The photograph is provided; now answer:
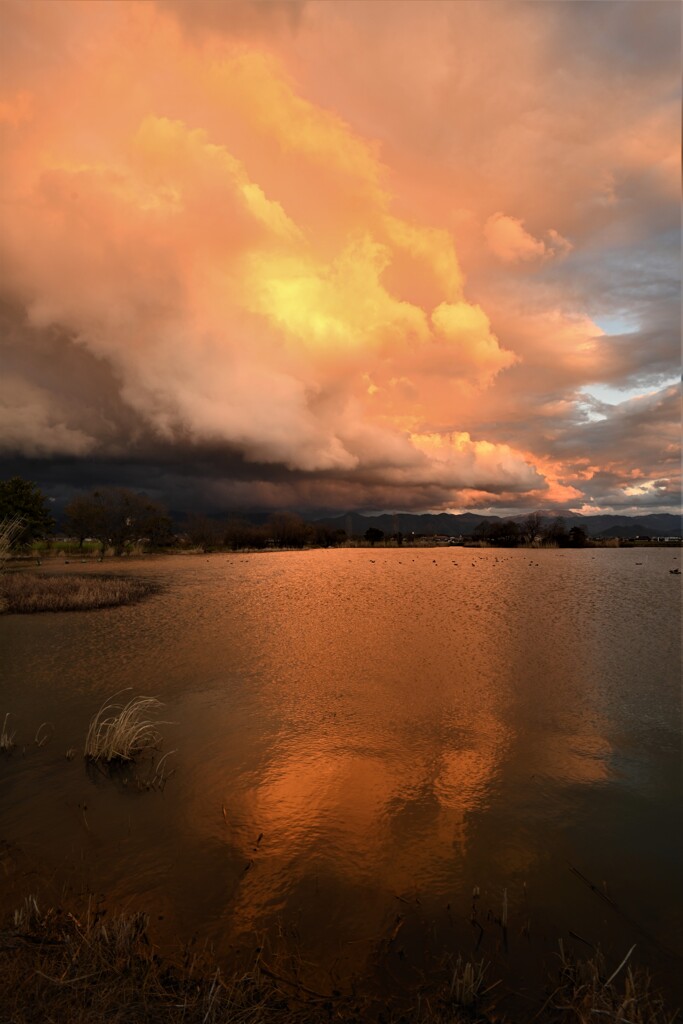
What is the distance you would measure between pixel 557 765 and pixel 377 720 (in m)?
4.86

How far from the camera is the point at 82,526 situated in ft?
362

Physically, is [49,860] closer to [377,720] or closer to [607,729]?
[377,720]

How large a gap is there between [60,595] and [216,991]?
126 feet

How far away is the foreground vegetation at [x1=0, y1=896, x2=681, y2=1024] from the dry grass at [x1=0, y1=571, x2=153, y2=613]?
33.6 m

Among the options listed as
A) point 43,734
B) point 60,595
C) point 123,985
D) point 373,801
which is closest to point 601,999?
point 123,985

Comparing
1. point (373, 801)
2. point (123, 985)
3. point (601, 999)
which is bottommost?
point (373, 801)

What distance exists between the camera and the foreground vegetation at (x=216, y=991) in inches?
174

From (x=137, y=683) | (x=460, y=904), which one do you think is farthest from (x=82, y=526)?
(x=460, y=904)

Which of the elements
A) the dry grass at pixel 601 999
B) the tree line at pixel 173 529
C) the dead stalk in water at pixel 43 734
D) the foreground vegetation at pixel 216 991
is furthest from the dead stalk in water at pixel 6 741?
the tree line at pixel 173 529

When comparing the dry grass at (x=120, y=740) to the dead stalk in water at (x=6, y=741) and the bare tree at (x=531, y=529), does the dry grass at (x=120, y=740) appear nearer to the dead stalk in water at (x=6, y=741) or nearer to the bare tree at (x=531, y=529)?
the dead stalk in water at (x=6, y=741)

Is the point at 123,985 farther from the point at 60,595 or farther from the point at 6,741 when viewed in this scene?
the point at 60,595

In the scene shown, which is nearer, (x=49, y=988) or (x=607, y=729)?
(x=49, y=988)

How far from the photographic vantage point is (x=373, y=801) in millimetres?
9594

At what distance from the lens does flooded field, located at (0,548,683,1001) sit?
626cm
